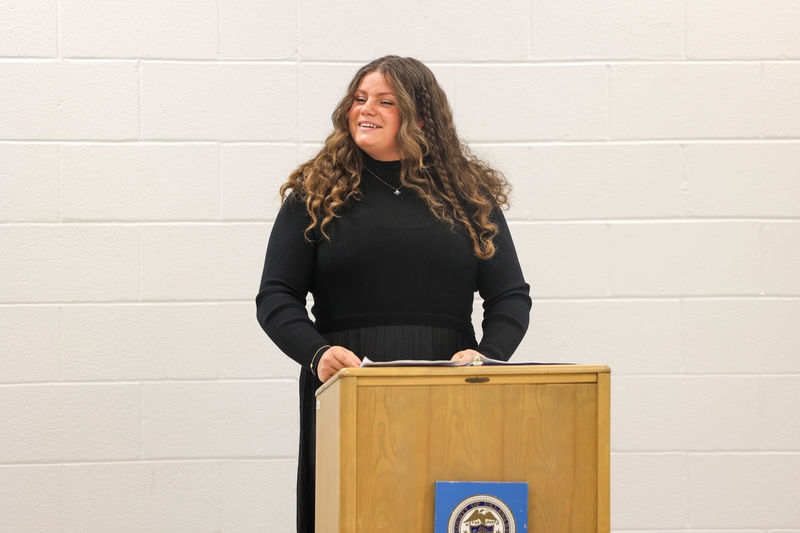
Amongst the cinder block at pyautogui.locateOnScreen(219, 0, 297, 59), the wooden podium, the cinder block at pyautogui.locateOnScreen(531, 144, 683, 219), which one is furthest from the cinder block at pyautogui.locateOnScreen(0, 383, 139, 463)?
the wooden podium

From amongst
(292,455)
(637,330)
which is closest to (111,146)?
(292,455)

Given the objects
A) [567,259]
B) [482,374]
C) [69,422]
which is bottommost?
[69,422]

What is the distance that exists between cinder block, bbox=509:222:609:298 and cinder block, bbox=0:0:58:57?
1.54m

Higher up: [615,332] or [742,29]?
[742,29]

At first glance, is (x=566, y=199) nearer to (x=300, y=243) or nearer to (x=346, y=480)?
(x=300, y=243)

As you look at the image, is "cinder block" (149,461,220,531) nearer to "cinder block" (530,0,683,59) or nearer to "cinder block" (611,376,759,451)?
"cinder block" (611,376,759,451)

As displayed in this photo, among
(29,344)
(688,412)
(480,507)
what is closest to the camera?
(480,507)

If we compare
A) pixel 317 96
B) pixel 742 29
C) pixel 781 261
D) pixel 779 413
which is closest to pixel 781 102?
pixel 742 29

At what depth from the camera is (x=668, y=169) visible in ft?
10.5

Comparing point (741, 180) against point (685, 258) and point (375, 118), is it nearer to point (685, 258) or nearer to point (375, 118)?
point (685, 258)

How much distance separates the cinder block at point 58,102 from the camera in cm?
308

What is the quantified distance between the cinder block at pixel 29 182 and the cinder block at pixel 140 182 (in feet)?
0.12

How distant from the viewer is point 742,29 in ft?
10.5

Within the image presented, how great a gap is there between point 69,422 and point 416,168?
155 cm
